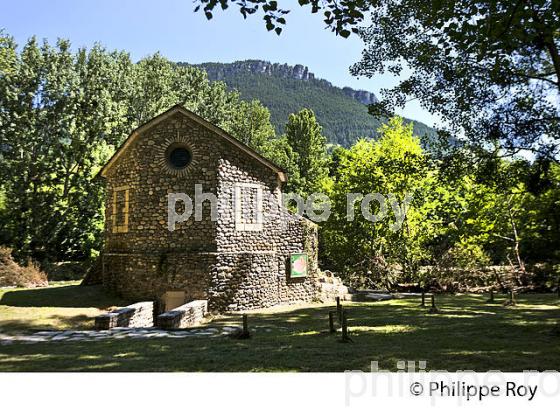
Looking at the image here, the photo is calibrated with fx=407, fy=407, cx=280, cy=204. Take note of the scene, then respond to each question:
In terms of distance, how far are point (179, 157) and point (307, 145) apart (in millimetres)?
27191

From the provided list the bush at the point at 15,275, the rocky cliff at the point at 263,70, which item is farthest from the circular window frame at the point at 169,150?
the rocky cliff at the point at 263,70

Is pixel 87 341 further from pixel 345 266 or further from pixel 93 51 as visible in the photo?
pixel 93 51

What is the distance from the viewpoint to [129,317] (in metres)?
13.4

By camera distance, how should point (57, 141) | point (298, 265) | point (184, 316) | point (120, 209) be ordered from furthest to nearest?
point (57, 141), point (298, 265), point (120, 209), point (184, 316)

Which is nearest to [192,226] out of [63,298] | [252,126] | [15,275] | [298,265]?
[298,265]

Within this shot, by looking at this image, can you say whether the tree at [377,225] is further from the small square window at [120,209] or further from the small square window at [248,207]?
the small square window at [120,209]

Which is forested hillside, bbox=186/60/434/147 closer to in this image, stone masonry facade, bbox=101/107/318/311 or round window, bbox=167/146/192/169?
stone masonry facade, bbox=101/107/318/311

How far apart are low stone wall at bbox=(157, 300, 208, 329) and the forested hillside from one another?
195 feet

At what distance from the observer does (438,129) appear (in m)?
11.9

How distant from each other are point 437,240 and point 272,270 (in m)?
17.0

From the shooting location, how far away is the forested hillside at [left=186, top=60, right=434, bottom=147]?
76312 mm

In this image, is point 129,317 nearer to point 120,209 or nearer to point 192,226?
point 192,226

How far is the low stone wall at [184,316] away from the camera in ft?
39.3

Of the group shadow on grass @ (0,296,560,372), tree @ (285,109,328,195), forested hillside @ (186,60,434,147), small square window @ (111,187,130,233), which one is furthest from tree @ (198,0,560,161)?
forested hillside @ (186,60,434,147)
